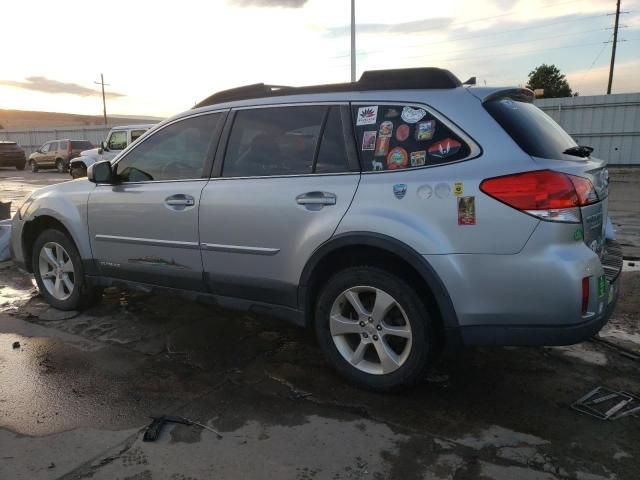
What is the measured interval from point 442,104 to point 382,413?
1.79 m

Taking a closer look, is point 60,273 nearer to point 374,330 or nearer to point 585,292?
point 374,330

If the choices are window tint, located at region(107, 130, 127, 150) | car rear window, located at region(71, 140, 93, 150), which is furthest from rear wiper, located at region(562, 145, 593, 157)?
car rear window, located at region(71, 140, 93, 150)

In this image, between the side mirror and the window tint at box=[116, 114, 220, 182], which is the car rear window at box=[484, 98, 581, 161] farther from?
the side mirror

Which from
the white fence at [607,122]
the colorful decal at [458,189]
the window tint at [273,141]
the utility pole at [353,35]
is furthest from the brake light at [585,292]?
the white fence at [607,122]

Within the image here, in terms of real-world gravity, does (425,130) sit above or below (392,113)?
below

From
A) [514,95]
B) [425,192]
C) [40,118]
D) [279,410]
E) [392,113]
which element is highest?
[40,118]

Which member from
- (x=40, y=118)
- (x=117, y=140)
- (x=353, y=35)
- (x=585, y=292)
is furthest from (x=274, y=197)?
(x=40, y=118)

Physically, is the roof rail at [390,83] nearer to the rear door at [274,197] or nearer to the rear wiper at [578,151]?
the rear door at [274,197]

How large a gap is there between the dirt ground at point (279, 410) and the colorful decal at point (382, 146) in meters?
1.46

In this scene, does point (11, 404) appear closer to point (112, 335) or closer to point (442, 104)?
point (112, 335)

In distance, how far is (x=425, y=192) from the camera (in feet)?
9.61

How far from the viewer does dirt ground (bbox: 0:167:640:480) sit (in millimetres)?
2609

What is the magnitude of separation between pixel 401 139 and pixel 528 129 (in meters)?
0.71

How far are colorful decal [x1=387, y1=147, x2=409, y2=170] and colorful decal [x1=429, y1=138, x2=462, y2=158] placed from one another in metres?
0.15
